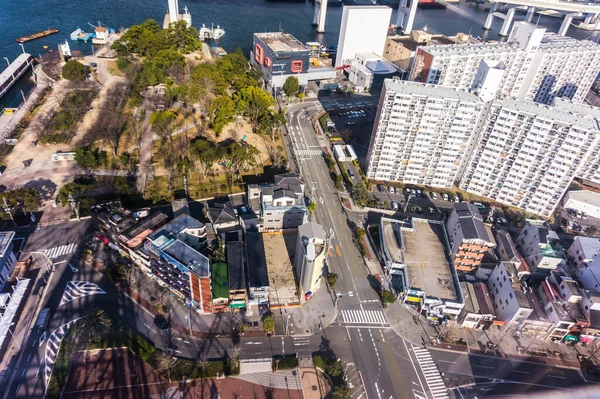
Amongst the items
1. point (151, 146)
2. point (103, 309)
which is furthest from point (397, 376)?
point (151, 146)

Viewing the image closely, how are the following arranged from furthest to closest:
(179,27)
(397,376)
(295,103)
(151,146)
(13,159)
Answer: (179,27) → (295,103) → (151,146) → (13,159) → (397,376)

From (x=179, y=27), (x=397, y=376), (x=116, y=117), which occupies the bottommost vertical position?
(x=397, y=376)

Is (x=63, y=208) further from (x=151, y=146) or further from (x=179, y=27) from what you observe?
(x=179, y=27)

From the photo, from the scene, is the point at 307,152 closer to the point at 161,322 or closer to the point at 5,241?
the point at 161,322

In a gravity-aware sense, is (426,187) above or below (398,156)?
below

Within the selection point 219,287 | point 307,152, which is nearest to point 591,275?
point 219,287

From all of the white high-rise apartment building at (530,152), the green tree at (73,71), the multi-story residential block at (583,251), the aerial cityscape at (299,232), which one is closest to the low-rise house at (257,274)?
the aerial cityscape at (299,232)

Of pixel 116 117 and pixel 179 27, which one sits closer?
pixel 116 117
